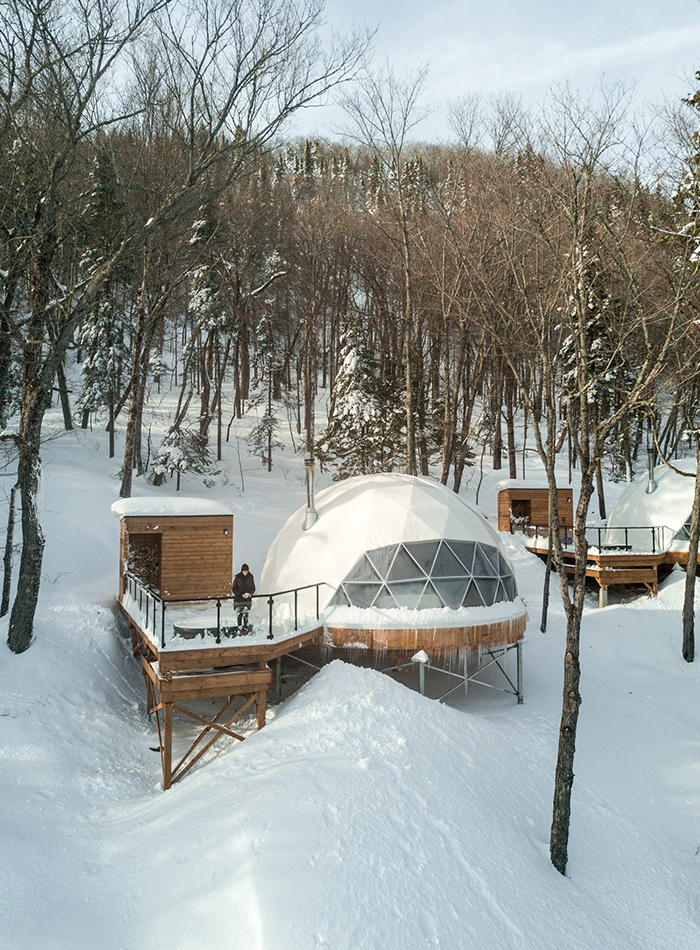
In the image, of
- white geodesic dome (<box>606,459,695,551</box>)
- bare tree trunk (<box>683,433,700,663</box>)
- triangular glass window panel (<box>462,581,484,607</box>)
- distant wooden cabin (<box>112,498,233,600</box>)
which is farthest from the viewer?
white geodesic dome (<box>606,459,695,551</box>)

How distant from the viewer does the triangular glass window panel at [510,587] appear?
43.0 feet

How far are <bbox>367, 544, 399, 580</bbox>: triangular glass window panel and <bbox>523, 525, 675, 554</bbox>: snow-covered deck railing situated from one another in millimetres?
7056

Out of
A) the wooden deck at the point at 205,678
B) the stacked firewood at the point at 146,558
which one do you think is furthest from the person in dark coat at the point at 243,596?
the stacked firewood at the point at 146,558

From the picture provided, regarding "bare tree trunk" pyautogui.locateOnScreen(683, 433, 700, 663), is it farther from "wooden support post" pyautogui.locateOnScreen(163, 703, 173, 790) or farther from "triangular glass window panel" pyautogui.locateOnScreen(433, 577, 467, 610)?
"wooden support post" pyautogui.locateOnScreen(163, 703, 173, 790)

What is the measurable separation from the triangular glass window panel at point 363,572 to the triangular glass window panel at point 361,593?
0.42 feet

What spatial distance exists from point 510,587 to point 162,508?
723 cm

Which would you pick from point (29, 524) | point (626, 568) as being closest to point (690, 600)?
point (626, 568)

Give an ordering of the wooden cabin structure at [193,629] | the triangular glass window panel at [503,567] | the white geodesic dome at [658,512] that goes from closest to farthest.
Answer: the wooden cabin structure at [193,629], the triangular glass window panel at [503,567], the white geodesic dome at [658,512]

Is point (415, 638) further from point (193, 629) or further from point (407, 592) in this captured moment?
point (193, 629)

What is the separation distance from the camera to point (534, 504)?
78.8 ft

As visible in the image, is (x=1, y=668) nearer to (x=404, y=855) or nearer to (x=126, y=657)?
(x=126, y=657)

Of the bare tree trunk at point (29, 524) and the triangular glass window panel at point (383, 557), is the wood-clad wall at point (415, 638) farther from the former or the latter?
the bare tree trunk at point (29, 524)

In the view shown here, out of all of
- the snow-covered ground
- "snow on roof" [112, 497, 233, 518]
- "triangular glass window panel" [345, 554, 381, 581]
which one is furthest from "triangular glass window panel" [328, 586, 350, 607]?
"snow on roof" [112, 497, 233, 518]

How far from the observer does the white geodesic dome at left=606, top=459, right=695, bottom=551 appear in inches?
738
